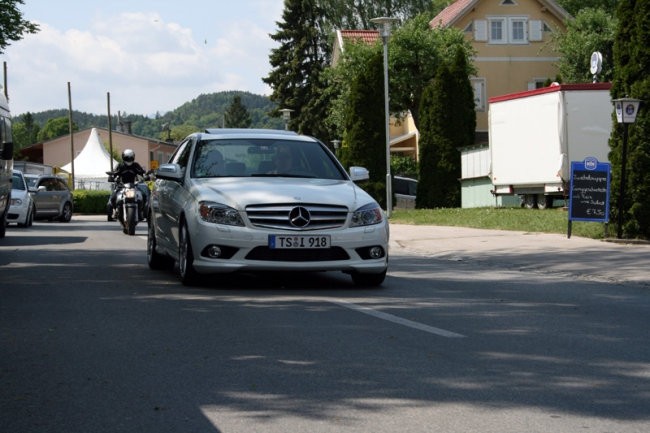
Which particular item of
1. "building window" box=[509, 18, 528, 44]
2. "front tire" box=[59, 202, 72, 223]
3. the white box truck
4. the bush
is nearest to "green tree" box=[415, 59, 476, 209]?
the white box truck

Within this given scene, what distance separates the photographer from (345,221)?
11805mm

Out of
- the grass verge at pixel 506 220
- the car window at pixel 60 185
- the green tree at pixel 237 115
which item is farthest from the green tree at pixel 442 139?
the green tree at pixel 237 115

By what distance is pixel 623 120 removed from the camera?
1945 cm

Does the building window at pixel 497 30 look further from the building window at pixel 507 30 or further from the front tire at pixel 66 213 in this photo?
the front tire at pixel 66 213

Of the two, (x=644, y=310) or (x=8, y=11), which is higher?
(x=8, y=11)

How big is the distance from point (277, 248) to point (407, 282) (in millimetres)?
2106

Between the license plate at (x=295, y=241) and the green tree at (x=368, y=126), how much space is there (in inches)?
1144

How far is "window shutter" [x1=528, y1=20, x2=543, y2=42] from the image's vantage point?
63656mm

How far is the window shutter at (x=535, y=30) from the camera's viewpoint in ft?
209

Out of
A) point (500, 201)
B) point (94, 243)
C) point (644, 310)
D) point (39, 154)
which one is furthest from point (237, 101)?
point (644, 310)

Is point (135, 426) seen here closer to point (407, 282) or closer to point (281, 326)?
point (281, 326)

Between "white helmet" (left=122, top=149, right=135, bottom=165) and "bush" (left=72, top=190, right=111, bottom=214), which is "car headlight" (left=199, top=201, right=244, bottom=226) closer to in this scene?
"white helmet" (left=122, top=149, right=135, bottom=165)

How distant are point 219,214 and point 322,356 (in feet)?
14.8

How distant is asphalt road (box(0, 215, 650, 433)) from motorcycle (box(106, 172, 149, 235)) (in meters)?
11.0
